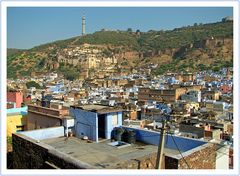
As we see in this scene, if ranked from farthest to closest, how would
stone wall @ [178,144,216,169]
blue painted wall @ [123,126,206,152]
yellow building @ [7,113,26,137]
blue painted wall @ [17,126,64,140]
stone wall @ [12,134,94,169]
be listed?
yellow building @ [7,113,26,137] < blue painted wall @ [17,126,64,140] < blue painted wall @ [123,126,206,152] < stone wall @ [178,144,216,169] < stone wall @ [12,134,94,169]

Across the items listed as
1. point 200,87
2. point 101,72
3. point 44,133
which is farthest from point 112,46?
point 44,133

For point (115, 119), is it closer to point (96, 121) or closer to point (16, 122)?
point (96, 121)

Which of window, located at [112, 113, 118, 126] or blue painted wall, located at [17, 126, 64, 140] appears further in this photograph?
window, located at [112, 113, 118, 126]

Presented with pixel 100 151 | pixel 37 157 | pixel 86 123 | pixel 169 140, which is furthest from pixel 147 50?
pixel 37 157

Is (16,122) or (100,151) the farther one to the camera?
(16,122)

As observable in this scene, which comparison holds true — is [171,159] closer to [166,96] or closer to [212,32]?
[166,96]

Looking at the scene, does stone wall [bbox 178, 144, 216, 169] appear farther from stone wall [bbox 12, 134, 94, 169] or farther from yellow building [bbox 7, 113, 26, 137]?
yellow building [bbox 7, 113, 26, 137]

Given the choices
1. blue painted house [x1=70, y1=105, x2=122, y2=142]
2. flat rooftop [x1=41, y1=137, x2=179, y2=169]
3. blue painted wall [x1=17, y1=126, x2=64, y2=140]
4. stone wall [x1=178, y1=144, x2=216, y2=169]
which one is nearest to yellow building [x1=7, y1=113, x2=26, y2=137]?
blue painted wall [x1=17, y1=126, x2=64, y2=140]
